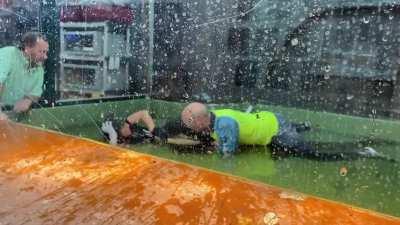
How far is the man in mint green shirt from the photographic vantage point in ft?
12.4

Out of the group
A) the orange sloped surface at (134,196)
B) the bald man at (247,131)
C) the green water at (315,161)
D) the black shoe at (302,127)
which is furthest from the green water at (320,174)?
the orange sloped surface at (134,196)

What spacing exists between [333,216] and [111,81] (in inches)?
198

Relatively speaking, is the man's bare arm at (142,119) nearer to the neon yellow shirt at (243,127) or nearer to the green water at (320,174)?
the green water at (320,174)

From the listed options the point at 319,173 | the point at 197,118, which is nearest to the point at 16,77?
the point at 197,118

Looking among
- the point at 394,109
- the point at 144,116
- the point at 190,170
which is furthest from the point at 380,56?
the point at 190,170

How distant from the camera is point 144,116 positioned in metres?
4.54

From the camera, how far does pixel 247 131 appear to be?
3.98m

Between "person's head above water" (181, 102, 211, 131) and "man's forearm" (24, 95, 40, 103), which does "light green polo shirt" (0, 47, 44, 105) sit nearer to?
"man's forearm" (24, 95, 40, 103)

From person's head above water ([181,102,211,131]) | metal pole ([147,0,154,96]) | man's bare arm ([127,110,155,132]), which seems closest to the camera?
person's head above water ([181,102,211,131])

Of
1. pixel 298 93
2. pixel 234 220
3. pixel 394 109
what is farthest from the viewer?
pixel 298 93

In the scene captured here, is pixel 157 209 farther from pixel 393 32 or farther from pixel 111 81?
pixel 393 32

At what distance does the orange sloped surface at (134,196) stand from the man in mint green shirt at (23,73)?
2.38m

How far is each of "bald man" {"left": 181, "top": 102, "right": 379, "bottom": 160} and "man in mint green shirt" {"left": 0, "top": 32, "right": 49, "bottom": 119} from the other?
1614mm

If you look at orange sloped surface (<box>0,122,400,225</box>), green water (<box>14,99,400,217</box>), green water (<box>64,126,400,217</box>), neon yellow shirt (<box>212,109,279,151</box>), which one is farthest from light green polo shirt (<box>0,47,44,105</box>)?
orange sloped surface (<box>0,122,400,225</box>)
